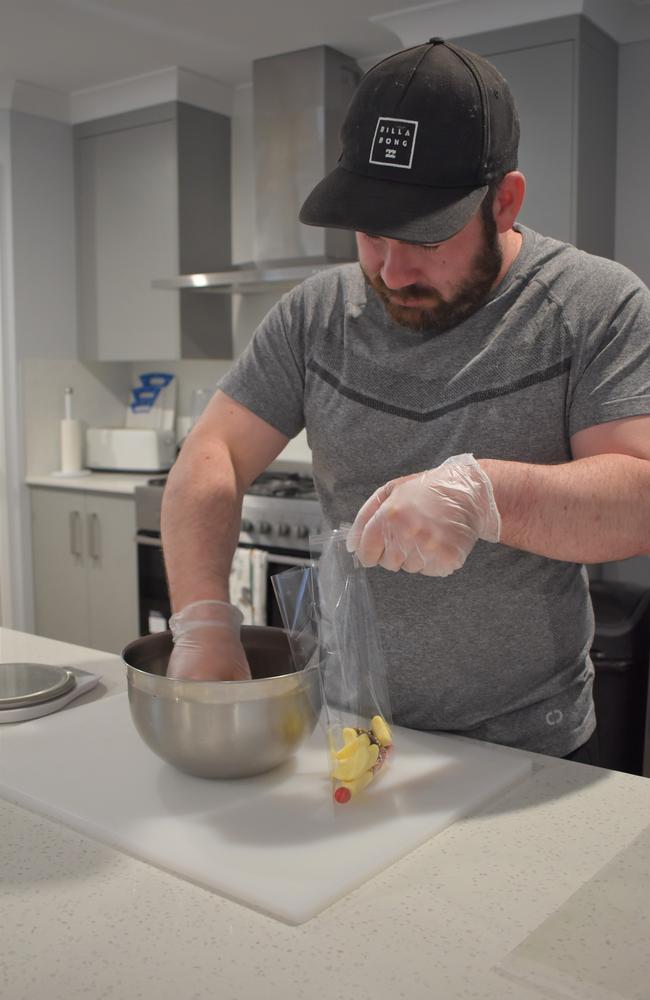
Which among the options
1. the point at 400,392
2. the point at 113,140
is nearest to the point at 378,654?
the point at 400,392

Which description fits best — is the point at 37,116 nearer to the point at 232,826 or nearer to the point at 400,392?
the point at 400,392

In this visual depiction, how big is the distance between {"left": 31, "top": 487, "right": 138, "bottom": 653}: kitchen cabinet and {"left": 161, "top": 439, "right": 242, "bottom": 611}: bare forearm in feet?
7.26

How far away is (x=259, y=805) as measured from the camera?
3.26 ft

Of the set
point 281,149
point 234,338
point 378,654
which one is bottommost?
point 378,654

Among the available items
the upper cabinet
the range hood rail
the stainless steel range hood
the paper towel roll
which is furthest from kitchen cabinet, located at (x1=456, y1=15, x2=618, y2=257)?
the paper towel roll

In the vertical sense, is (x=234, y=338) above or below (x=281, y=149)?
below

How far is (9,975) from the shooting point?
719mm

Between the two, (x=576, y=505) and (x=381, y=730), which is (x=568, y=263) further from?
(x=381, y=730)

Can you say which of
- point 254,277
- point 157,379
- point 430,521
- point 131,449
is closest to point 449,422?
point 430,521

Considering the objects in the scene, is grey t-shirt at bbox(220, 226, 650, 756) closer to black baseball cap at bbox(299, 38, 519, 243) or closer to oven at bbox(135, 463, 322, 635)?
black baseball cap at bbox(299, 38, 519, 243)

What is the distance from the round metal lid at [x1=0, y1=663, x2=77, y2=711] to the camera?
127 cm

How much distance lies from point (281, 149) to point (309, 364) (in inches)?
83.8

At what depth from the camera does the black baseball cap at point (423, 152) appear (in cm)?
113

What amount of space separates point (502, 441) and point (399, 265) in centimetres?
27
